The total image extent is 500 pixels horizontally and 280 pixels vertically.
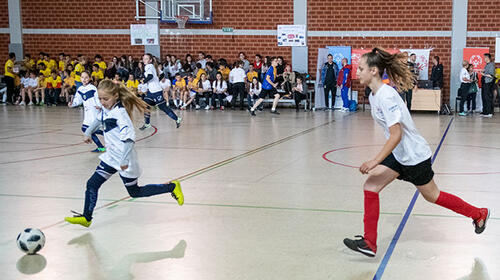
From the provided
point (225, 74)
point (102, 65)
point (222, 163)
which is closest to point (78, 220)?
point (222, 163)

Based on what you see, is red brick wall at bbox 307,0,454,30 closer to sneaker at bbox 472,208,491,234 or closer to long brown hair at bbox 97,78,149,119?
long brown hair at bbox 97,78,149,119

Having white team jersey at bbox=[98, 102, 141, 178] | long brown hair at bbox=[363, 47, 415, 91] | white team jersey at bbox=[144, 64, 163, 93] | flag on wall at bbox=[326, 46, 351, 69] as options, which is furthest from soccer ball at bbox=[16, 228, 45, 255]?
flag on wall at bbox=[326, 46, 351, 69]

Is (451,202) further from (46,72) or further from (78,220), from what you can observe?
(46,72)

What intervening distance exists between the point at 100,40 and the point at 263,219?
2006 cm

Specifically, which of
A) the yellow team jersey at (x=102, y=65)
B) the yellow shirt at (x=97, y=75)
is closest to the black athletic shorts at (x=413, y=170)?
the yellow shirt at (x=97, y=75)

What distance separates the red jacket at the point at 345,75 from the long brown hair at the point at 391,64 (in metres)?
16.1

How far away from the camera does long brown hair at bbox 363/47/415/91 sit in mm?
4605

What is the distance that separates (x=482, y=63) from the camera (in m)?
20.2

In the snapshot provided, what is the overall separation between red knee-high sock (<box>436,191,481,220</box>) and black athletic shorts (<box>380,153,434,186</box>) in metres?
0.26

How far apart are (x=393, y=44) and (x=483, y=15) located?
325cm

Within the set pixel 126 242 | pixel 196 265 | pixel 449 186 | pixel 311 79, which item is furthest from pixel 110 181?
pixel 311 79

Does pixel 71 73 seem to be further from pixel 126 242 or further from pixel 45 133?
pixel 126 242

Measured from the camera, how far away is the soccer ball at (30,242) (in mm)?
4684

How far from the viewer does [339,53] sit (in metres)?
21.4
